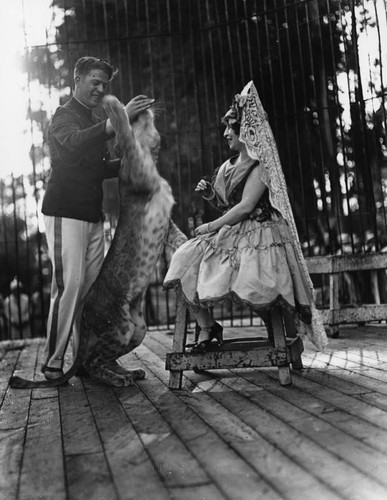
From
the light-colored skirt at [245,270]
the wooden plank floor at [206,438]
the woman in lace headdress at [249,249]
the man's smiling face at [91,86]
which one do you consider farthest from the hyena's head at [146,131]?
the wooden plank floor at [206,438]

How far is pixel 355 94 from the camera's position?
544 cm

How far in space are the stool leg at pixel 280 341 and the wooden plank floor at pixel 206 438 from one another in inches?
2.1

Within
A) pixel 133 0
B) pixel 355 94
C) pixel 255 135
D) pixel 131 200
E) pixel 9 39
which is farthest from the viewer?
pixel 133 0

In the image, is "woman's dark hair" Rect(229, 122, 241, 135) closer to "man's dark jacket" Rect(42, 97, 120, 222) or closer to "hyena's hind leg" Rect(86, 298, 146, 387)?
"man's dark jacket" Rect(42, 97, 120, 222)

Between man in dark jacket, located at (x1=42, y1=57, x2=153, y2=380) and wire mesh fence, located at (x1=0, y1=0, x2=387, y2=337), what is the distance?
229 centimetres

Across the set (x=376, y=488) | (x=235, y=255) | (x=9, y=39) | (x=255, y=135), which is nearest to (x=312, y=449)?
(x=376, y=488)

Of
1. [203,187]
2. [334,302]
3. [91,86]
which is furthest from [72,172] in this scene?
[334,302]

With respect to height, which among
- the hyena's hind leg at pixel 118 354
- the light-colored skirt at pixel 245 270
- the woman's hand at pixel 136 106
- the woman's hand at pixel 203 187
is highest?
the woman's hand at pixel 136 106

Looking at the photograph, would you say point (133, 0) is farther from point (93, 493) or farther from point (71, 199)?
point (93, 493)

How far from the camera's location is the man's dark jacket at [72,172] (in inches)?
140

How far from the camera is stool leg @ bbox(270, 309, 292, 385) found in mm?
2902

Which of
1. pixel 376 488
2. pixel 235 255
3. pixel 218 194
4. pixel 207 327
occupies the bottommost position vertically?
pixel 376 488

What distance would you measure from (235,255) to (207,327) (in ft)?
1.60

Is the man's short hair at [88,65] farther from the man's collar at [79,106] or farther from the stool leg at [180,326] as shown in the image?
the stool leg at [180,326]
